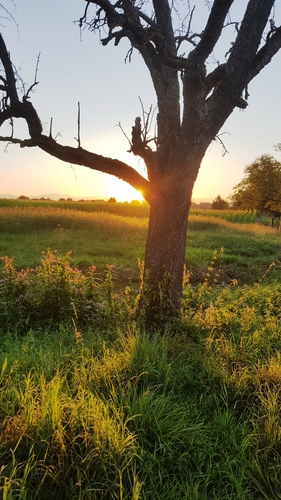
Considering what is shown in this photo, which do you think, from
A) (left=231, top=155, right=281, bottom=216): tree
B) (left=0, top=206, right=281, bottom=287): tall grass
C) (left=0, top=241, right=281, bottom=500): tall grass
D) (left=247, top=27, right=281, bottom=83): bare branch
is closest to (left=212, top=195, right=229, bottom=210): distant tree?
(left=231, top=155, right=281, bottom=216): tree

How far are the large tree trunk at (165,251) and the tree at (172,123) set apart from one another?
0.01m

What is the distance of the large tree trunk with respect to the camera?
15.3ft

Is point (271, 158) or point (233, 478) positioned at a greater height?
point (271, 158)

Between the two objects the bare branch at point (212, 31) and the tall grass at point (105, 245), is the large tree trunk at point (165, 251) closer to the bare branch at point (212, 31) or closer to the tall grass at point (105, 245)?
the bare branch at point (212, 31)

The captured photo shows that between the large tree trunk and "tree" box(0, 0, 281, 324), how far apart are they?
13 millimetres

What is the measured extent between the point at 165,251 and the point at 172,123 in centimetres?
172

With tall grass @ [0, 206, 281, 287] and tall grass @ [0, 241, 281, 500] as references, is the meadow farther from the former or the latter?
tall grass @ [0, 206, 281, 287]

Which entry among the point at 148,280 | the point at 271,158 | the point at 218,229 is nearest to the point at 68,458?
the point at 148,280

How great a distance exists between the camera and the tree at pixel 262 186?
33500 mm

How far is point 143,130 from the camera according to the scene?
4.48 m

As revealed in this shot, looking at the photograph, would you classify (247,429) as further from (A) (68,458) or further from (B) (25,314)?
(B) (25,314)

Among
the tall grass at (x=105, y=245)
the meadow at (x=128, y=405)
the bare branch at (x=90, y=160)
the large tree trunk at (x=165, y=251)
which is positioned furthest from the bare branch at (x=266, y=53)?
the tall grass at (x=105, y=245)

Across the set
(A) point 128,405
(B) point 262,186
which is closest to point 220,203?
(B) point 262,186

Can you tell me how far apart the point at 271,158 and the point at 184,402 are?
35729mm
